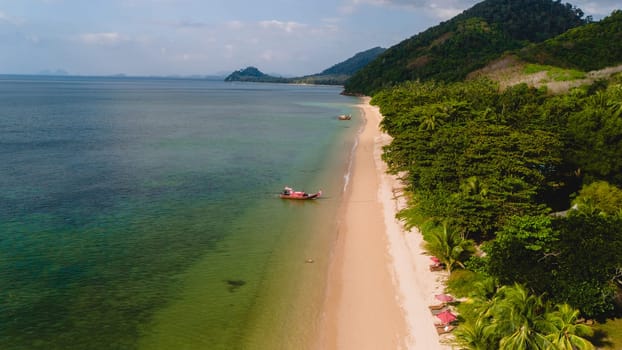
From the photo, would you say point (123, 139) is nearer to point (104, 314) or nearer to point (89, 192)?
point (89, 192)

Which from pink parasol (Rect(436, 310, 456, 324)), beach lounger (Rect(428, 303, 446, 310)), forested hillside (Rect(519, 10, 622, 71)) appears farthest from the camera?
forested hillside (Rect(519, 10, 622, 71))

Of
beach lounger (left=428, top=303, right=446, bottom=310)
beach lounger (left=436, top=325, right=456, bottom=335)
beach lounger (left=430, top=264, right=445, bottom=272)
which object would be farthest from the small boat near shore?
beach lounger (left=436, top=325, right=456, bottom=335)

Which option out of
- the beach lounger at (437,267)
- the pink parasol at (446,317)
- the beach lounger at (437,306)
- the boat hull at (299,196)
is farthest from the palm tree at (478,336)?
the boat hull at (299,196)

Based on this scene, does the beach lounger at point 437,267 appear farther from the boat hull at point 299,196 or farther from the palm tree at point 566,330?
the boat hull at point 299,196

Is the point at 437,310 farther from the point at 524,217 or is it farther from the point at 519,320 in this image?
the point at 524,217

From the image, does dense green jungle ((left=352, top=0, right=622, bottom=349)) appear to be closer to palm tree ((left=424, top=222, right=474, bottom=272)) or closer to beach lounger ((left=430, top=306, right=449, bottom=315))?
palm tree ((left=424, top=222, right=474, bottom=272))

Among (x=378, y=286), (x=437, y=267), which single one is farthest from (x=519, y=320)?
(x=437, y=267)
